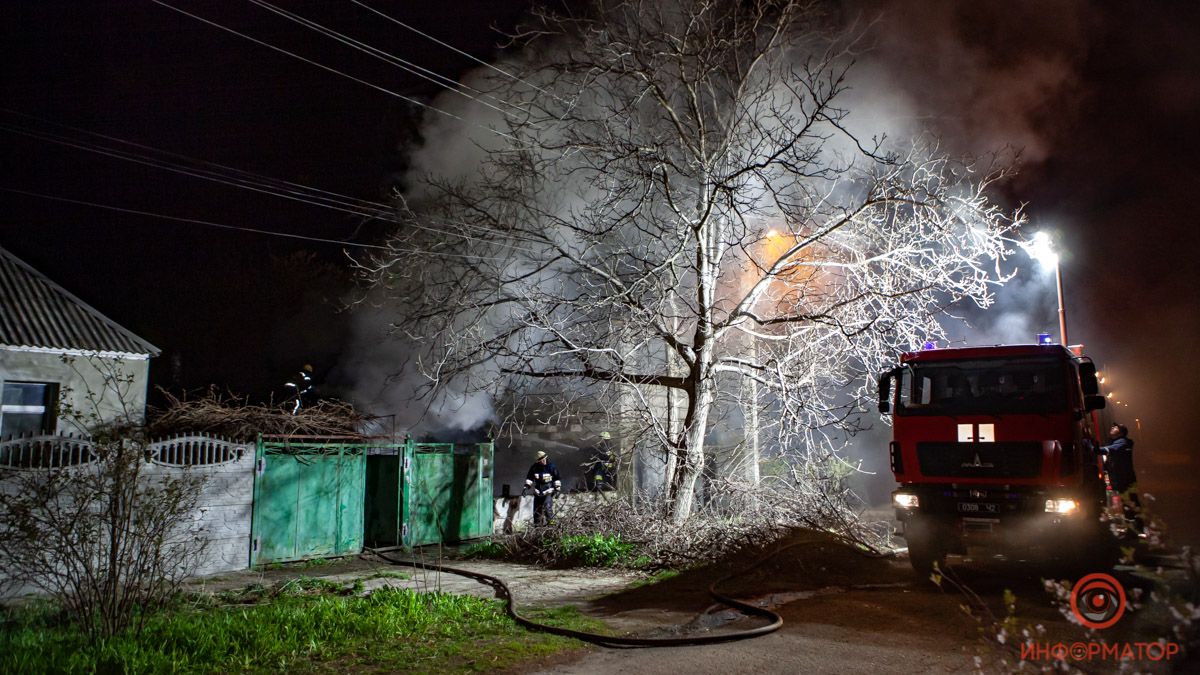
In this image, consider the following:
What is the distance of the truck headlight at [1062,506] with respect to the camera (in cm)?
768

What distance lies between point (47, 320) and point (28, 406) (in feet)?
6.91

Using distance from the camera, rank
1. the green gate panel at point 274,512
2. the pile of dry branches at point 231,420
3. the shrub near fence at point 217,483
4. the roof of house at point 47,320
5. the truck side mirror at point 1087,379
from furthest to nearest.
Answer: the roof of house at point 47,320 → the pile of dry branches at point 231,420 → the green gate panel at point 274,512 → the shrub near fence at point 217,483 → the truck side mirror at point 1087,379

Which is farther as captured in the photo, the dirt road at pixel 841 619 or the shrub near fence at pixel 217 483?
the shrub near fence at pixel 217 483

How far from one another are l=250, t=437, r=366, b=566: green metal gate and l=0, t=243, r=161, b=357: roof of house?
8.94 meters

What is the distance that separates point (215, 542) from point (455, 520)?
15.9 feet

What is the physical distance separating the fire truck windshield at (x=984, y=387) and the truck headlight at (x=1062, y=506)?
97 cm

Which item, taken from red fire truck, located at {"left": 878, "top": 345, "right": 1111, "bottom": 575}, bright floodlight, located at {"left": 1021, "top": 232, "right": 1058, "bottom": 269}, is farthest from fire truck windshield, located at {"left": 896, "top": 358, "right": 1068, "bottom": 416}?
bright floodlight, located at {"left": 1021, "top": 232, "right": 1058, "bottom": 269}

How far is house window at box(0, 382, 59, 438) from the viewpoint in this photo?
17.3 m

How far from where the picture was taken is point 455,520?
1464cm

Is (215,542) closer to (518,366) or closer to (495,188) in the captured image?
(518,366)

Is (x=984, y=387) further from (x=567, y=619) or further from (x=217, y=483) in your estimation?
(x=217, y=483)

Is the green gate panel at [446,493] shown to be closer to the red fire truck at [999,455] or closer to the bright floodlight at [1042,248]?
the red fire truck at [999,455]

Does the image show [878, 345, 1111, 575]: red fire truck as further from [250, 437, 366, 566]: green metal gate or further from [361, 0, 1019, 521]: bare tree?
[250, 437, 366, 566]: green metal gate

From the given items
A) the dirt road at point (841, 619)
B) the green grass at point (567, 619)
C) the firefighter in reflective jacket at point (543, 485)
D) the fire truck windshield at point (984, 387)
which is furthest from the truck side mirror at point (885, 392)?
the firefighter in reflective jacket at point (543, 485)
